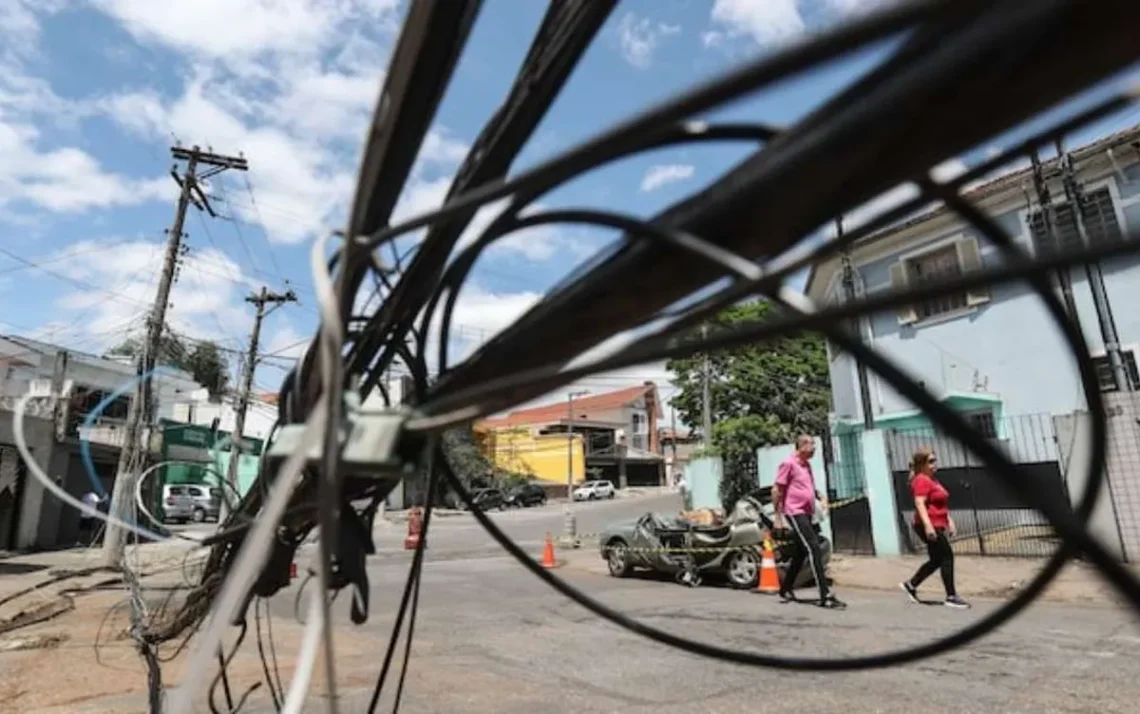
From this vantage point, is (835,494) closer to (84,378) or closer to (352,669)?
(352,669)

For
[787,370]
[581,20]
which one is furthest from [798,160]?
[787,370]

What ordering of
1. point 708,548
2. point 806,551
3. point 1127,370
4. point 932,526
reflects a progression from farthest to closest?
point 1127,370 < point 708,548 < point 806,551 < point 932,526

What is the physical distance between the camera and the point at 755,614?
8008 mm

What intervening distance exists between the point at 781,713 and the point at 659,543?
722cm

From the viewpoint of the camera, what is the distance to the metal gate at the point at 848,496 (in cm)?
1335

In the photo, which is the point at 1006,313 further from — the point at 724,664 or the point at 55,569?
the point at 55,569

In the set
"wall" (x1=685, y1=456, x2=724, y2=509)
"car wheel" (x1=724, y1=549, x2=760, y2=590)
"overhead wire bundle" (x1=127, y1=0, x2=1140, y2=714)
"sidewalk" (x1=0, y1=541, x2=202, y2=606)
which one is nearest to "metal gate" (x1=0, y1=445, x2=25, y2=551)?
"sidewalk" (x1=0, y1=541, x2=202, y2=606)

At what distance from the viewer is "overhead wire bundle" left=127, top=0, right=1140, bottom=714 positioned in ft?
2.94

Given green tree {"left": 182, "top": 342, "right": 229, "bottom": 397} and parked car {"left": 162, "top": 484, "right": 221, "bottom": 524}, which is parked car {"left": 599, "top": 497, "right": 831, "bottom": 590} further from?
green tree {"left": 182, "top": 342, "right": 229, "bottom": 397}

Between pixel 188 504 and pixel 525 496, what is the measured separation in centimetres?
1971

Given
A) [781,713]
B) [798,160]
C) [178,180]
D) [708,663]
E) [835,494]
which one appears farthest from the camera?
[178,180]

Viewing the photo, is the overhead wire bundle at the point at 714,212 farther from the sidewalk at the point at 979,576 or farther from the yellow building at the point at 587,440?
the yellow building at the point at 587,440

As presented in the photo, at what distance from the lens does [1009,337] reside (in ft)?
56.5

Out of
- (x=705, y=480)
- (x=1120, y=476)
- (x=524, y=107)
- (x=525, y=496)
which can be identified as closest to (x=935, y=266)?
(x=1120, y=476)
